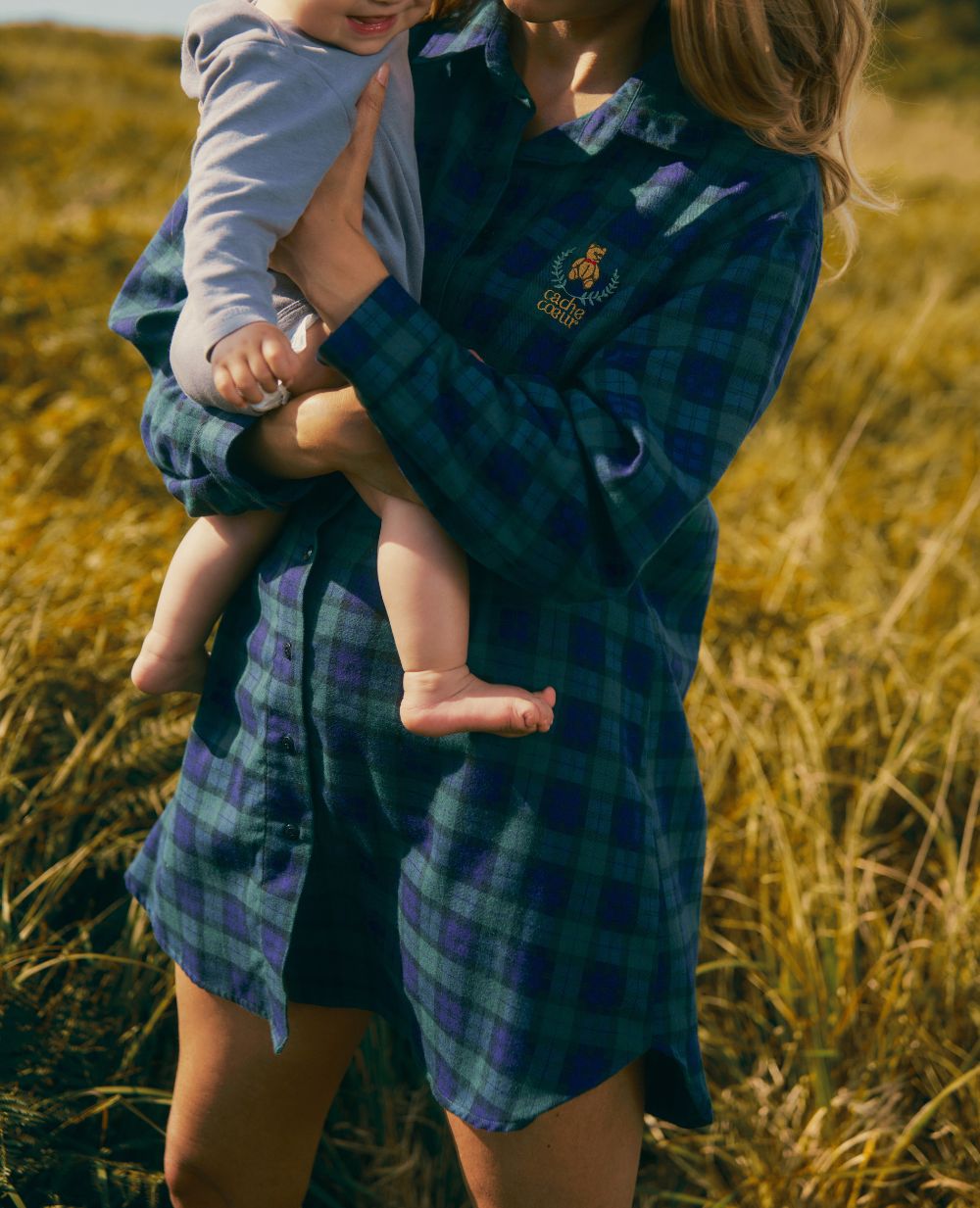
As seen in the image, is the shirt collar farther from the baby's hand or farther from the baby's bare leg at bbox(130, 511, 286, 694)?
the baby's bare leg at bbox(130, 511, 286, 694)

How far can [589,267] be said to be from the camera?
4.26 ft

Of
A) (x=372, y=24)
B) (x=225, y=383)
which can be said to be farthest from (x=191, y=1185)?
(x=372, y=24)

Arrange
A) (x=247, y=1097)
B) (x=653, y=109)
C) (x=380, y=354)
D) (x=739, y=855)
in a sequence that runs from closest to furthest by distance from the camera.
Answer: (x=380, y=354) → (x=653, y=109) → (x=247, y=1097) → (x=739, y=855)

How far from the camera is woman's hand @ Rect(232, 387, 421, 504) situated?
1244 millimetres

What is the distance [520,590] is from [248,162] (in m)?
0.52

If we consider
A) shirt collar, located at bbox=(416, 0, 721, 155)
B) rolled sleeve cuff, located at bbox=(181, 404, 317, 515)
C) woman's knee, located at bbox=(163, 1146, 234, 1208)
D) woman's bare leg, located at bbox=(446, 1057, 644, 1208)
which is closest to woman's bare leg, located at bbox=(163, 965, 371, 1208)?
woman's knee, located at bbox=(163, 1146, 234, 1208)

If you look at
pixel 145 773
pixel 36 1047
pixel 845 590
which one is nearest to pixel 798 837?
pixel 845 590

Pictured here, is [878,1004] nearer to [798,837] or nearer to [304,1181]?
[798,837]

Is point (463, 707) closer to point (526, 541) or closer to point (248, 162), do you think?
point (526, 541)

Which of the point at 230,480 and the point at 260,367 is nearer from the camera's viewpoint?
the point at 260,367

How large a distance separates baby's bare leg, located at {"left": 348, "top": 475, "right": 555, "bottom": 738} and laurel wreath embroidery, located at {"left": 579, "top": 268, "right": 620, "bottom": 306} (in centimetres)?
29

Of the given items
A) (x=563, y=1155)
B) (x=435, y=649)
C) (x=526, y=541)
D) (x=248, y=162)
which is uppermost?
(x=248, y=162)

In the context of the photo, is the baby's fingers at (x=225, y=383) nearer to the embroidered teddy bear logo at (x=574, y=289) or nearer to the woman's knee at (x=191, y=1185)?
the embroidered teddy bear logo at (x=574, y=289)

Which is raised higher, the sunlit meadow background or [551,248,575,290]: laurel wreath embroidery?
[551,248,575,290]: laurel wreath embroidery
